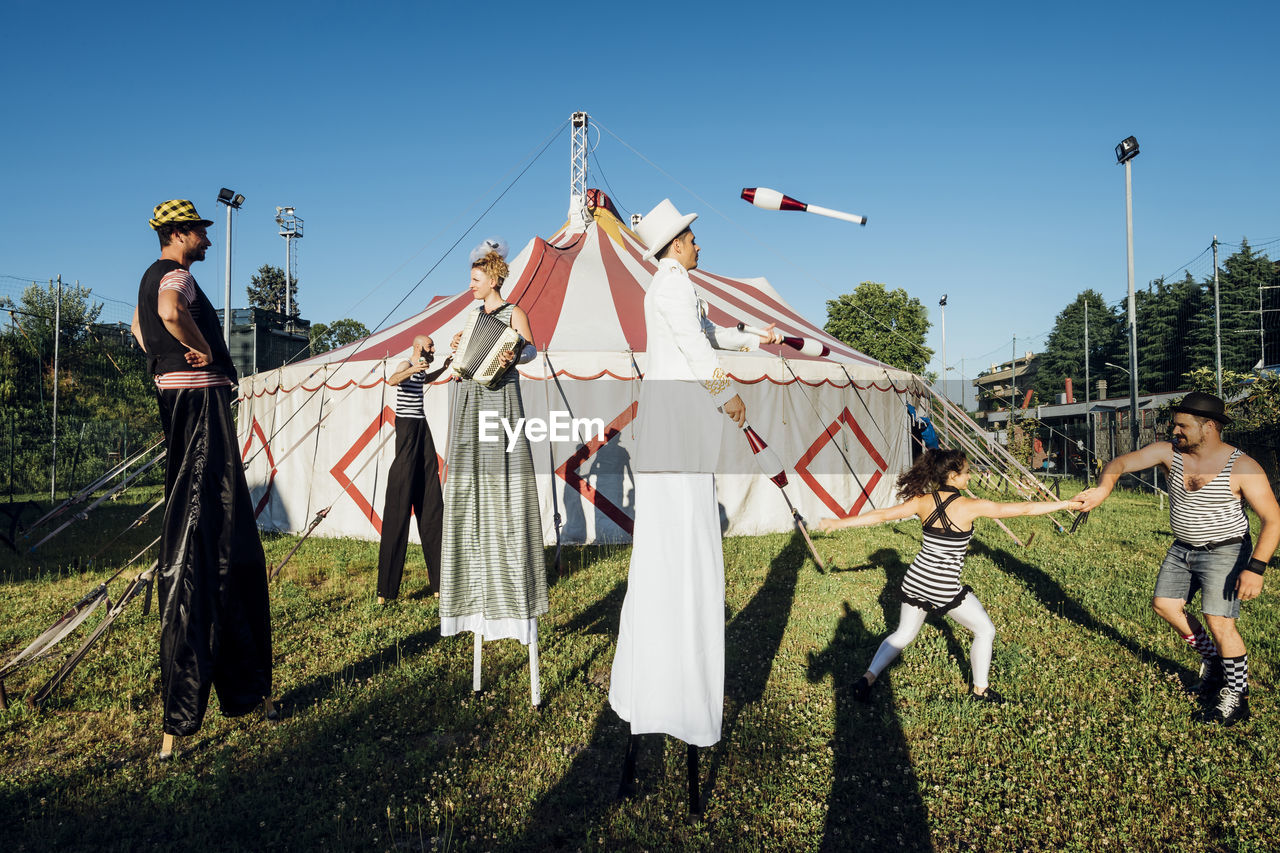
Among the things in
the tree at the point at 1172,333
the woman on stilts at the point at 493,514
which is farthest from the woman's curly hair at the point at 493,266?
the tree at the point at 1172,333

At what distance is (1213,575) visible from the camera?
9.95 feet

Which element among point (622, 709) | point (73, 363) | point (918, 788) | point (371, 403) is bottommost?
point (918, 788)

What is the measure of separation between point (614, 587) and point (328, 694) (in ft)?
7.46

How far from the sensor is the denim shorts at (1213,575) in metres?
3.00

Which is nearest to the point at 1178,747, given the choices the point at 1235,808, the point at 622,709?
the point at 1235,808

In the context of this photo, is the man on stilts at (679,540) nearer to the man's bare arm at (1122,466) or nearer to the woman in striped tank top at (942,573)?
the woman in striped tank top at (942,573)

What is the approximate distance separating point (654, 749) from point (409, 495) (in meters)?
2.66

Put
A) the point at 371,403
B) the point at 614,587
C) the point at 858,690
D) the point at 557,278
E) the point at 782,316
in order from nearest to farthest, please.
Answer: the point at 858,690 < the point at 614,587 < the point at 371,403 < the point at 557,278 < the point at 782,316

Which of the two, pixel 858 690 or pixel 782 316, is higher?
pixel 782 316

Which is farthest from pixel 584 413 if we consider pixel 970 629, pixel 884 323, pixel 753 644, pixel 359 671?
pixel 884 323

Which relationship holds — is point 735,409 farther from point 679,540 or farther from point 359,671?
point 359,671

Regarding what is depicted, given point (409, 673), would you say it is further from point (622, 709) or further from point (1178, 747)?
point (1178, 747)

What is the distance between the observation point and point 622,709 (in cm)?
234

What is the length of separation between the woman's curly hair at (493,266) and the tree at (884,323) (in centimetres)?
3117
